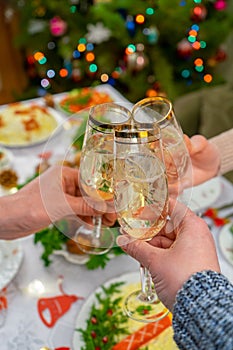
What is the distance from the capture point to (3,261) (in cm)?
112

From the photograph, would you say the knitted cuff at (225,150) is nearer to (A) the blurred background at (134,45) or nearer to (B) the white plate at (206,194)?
(B) the white plate at (206,194)

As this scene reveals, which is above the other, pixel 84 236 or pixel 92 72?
pixel 84 236

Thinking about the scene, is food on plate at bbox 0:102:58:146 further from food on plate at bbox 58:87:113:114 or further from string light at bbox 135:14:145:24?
string light at bbox 135:14:145:24

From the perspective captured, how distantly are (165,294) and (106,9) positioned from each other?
1712 mm

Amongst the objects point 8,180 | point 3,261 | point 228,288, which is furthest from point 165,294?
point 8,180

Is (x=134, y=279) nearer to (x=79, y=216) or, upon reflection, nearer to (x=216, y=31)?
(x=79, y=216)

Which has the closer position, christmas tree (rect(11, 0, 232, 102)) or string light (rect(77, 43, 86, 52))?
christmas tree (rect(11, 0, 232, 102))

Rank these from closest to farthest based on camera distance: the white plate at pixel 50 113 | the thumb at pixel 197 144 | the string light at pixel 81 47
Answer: the thumb at pixel 197 144 → the white plate at pixel 50 113 → the string light at pixel 81 47

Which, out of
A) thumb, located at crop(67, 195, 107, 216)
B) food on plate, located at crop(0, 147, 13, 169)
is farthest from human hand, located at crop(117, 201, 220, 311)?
food on plate, located at crop(0, 147, 13, 169)

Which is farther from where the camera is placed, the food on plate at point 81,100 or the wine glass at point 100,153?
the food on plate at point 81,100

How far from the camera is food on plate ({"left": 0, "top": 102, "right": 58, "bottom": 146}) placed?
1521 mm

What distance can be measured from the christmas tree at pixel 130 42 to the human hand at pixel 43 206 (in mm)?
1353

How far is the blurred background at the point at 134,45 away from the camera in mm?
2254

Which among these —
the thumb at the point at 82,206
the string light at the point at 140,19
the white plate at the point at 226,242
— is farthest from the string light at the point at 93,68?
the thumb at the point at 82,206
